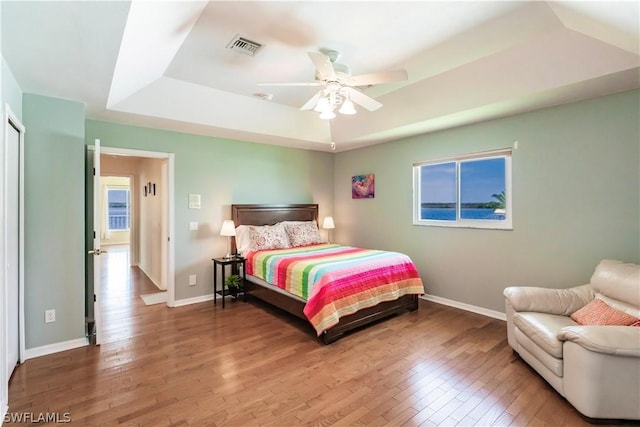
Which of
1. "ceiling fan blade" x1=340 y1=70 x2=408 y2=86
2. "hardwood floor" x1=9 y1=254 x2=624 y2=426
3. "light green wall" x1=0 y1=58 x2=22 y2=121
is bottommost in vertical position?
"hardwood floor" x1=9 y1=254 x2=624 y2=426

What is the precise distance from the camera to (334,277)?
3.17 m

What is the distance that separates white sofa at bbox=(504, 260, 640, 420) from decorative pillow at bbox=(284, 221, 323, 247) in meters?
2.92

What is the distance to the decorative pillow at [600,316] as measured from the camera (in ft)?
7.23

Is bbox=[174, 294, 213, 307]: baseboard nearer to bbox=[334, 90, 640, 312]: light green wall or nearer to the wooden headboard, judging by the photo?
the wooden headboard

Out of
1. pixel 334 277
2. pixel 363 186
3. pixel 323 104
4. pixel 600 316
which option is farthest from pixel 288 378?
pixel 363 186

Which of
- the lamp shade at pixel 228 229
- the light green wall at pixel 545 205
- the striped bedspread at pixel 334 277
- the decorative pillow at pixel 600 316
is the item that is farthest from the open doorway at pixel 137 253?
the decorative pillow at pixel 600 316

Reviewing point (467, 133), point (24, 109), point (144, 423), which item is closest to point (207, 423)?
point (144, 423)

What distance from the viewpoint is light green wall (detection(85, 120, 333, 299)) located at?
4.06m

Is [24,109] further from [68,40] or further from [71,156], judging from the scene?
[68,40]

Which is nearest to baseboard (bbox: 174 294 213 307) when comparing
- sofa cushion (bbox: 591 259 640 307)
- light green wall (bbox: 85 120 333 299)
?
light green wall (bbox: 85 120 333 299)

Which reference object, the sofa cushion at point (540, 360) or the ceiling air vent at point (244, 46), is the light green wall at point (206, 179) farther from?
the sofa cushion at point (540, 360)

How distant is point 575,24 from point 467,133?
1.75m

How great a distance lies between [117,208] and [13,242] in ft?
30.7

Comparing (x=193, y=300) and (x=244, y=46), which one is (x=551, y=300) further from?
(x=193, y=300)
